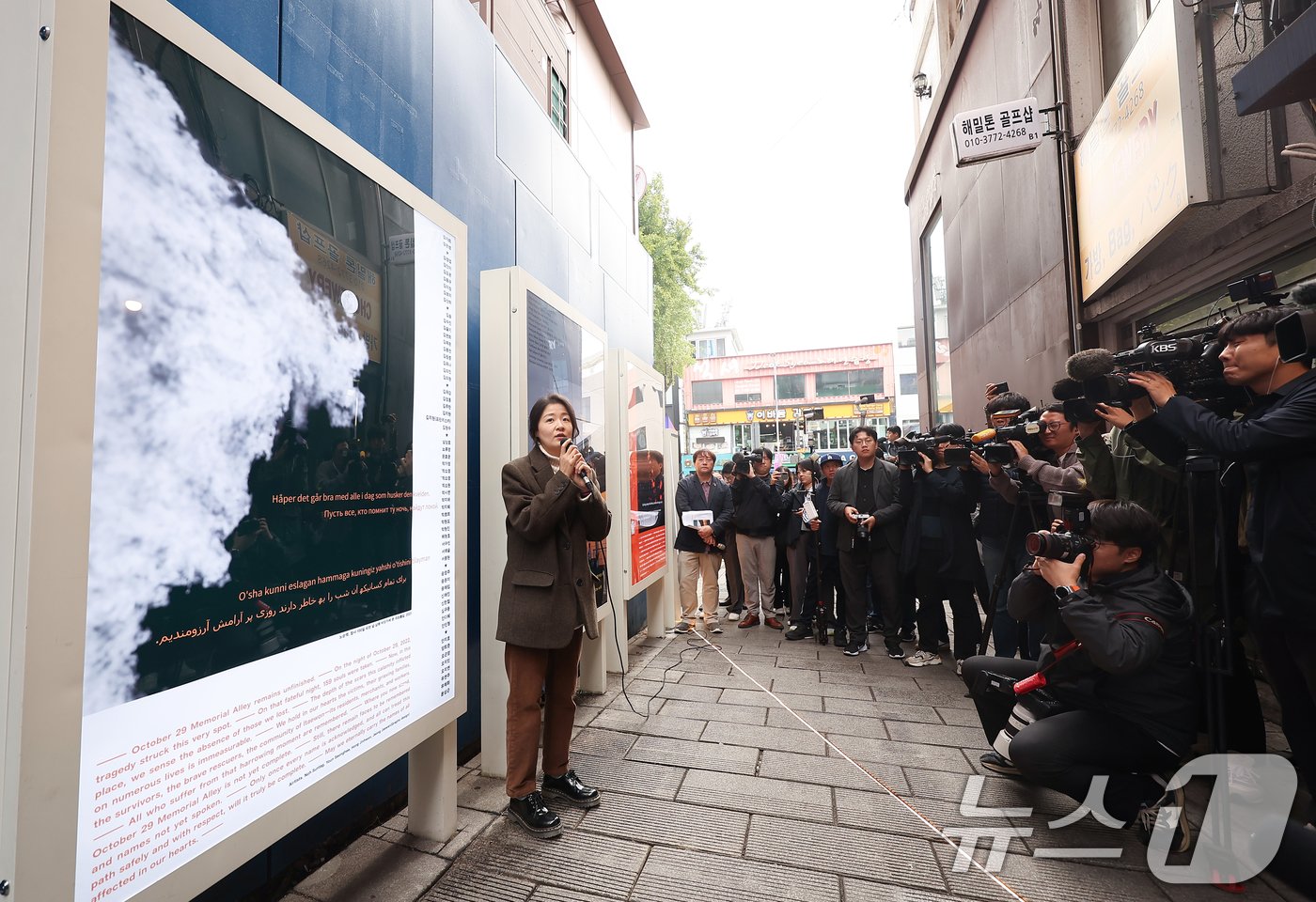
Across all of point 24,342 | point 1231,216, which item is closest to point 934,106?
point 1231,216

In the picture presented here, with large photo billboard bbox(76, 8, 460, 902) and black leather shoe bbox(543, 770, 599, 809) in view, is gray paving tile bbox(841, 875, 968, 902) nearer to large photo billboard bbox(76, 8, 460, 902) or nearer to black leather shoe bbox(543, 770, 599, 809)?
black leather shoe bbox(543, 770, 599, 809)

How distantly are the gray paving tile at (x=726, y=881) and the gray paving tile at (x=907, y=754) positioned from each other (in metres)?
1.14

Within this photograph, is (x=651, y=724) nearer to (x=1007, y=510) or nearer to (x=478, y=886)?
(x=478, y=886)

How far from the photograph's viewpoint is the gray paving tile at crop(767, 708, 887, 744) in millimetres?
3531

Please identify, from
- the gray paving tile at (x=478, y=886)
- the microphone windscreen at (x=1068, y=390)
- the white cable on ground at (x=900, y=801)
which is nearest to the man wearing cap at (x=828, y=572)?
the white cable on ground at (x=900, y=801)

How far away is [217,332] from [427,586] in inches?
49.7

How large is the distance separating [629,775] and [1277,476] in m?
3.03

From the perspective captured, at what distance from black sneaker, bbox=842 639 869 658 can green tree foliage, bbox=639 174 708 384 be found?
14.6 m

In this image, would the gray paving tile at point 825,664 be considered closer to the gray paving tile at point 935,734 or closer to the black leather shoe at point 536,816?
the gray paving tile at point 935,734

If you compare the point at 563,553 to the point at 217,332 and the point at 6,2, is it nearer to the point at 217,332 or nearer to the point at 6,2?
the point at 217,332

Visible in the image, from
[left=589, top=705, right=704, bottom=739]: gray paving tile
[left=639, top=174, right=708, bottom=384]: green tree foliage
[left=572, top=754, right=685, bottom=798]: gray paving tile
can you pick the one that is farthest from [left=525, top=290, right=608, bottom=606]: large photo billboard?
[left=639, top=174, right=708, bottom=384]: green tree foliage

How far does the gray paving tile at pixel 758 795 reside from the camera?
105 inches

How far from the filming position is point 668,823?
2.57 metres

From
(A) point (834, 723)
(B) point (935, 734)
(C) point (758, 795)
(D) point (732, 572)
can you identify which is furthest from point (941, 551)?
(C) point (758, 795)
